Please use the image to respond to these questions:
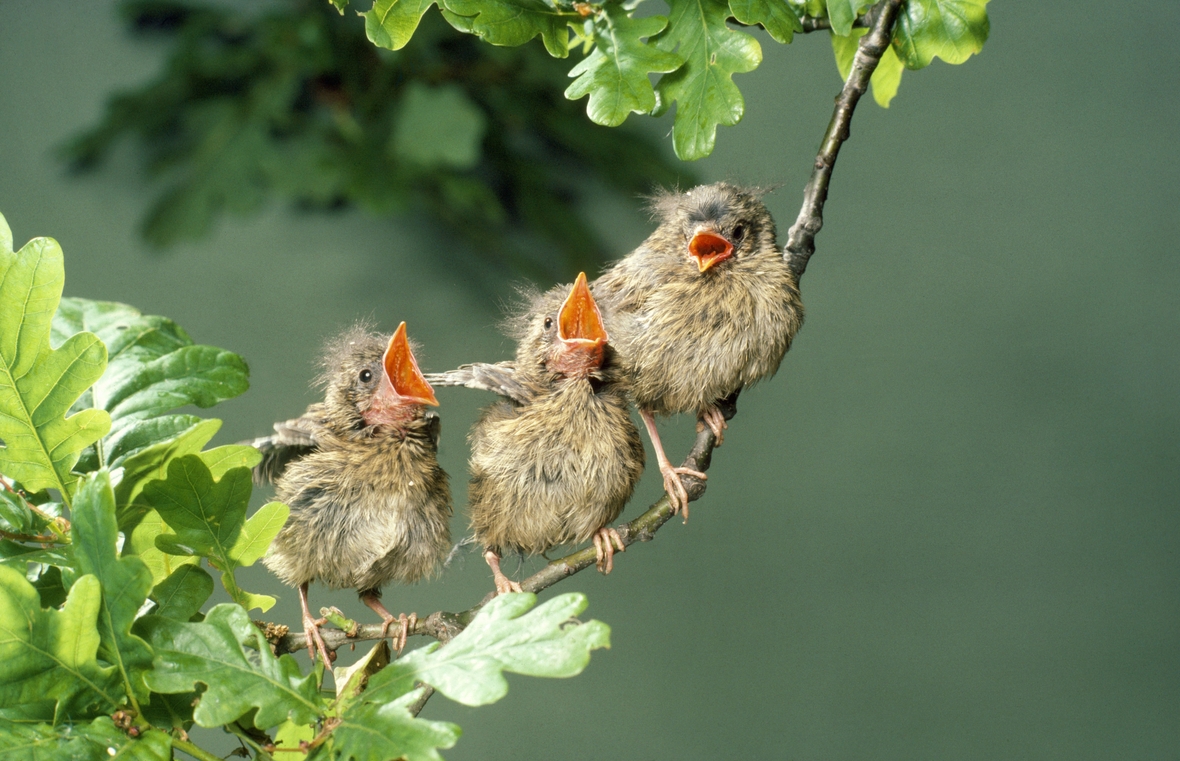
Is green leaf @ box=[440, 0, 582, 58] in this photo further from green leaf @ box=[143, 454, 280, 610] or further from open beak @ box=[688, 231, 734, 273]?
green leaf @ box=[143, 454, 280, 610]

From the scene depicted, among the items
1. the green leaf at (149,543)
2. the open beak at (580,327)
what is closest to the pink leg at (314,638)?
the green leaf at (149,543)

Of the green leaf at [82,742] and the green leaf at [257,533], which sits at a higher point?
the green leaf at [257,533]

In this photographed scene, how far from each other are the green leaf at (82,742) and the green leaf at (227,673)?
0.15 ft

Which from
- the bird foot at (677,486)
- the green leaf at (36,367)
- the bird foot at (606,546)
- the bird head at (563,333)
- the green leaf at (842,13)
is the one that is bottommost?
the green leaf at (36,367)

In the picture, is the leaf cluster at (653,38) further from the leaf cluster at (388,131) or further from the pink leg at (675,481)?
the leaf cluster at (388,131)

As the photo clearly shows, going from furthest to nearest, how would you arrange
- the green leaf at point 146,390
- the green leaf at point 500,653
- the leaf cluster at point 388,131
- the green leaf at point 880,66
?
1. the leaf cluster at point 388,131
2. the green leaf at point 880,66
3. the green leaf at point 146,390
4. the green leaf at point 500,653

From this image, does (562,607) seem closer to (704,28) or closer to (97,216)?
(704,28)

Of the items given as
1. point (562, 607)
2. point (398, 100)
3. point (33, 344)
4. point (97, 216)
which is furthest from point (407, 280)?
point (562, 607)

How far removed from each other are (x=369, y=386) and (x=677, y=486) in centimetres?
34

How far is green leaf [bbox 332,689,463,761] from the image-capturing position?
1.99 ft

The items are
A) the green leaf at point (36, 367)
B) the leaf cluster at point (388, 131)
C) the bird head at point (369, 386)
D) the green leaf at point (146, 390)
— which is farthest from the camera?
the leaf cluster at point (388, 131)

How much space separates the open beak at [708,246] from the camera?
91cm

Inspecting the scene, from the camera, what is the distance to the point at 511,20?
0.84m

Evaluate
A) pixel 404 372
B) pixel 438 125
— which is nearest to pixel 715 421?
pixel 404 372
